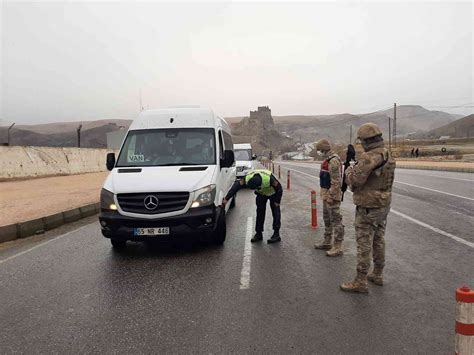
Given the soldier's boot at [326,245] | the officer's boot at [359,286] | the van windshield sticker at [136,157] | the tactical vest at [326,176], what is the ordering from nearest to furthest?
the officer's boot at [359,286]
the tactical vest at [326,176]
the soldier's boot at [326,245]
the van windshield sticker at [136,157]

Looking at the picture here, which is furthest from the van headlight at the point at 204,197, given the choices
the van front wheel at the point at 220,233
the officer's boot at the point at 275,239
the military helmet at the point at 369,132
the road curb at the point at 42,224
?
the road curb at the point at 42,224

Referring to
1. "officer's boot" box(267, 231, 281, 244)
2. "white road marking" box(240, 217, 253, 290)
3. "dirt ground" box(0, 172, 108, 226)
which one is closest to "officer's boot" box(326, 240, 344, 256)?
"officer's boot" box(267, 231, 281, 244)

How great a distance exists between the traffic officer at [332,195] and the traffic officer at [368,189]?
1.39m

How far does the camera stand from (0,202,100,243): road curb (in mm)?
7805

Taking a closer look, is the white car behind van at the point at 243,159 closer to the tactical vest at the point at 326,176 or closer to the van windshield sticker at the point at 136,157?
the van windshield sticker at the point at 136,157

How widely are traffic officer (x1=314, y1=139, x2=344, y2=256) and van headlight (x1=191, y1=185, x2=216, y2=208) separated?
190cm

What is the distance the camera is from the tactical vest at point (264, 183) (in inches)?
262

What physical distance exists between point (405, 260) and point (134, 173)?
465cm

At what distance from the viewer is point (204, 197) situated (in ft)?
19.3

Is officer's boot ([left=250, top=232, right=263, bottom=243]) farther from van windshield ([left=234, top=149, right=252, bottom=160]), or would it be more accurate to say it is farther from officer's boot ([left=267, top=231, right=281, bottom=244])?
van windshield ([left=234, top=149, right=252, bottom=160])

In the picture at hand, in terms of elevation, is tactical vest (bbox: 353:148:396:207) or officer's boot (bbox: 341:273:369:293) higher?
tactical vest (bbox: 353:148:396:207)

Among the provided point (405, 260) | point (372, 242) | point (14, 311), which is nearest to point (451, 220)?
point (405, 260)

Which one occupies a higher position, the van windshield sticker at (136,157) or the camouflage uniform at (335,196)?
the van windshield sticker at (136,157)

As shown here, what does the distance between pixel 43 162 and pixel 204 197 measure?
849 inches
